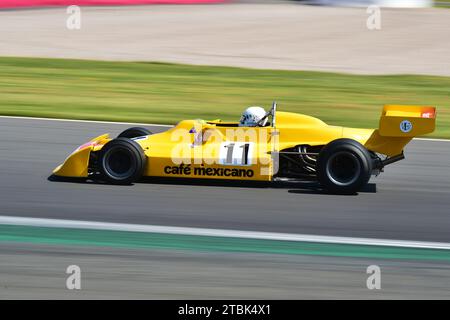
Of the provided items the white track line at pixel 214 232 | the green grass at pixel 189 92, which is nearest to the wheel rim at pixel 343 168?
the white track line at pixel 214 232

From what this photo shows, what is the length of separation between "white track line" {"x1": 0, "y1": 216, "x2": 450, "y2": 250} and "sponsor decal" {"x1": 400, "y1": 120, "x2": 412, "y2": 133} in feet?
5.24

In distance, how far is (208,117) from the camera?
515 inches

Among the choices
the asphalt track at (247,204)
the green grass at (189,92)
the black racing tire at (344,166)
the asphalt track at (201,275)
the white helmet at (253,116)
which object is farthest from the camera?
the green grass at (189,92)

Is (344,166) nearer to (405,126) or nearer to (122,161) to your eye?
(405,126)

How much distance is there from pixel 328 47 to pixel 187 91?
24.1 ft

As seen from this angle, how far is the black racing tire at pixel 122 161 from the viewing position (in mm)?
8641

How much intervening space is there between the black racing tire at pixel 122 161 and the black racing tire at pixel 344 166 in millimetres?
1845

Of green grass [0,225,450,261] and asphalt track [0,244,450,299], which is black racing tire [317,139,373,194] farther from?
asphalt track [0,244,450,299]

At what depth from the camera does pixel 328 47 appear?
2167 cm

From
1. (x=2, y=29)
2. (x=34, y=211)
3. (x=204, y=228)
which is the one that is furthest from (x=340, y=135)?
(x=2, y=29)

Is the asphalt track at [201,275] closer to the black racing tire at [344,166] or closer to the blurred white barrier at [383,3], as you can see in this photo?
the black racing tire at [344,166]

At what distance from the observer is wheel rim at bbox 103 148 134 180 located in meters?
8.70

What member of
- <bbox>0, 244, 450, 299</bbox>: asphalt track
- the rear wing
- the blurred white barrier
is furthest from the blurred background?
the rear wing

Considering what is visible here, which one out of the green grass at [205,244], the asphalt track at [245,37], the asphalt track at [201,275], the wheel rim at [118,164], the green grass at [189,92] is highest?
the asphalt track at [245,37]
